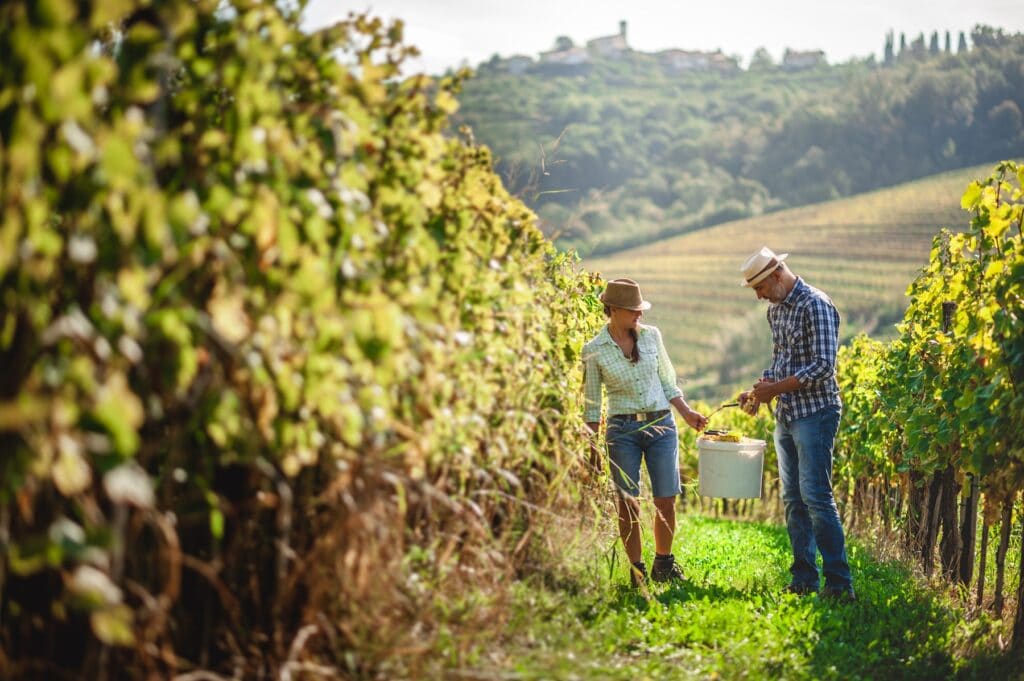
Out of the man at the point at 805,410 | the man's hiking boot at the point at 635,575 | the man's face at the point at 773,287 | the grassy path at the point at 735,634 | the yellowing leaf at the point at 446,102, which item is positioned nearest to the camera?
the yellowing leaf at the point at 446,102

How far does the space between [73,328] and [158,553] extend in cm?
106

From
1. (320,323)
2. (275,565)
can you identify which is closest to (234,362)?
(320,323)

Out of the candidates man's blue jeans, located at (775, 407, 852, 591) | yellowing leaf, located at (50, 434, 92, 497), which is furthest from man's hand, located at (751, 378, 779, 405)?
yellowing leaf, located at (50, 434, 92, 497)

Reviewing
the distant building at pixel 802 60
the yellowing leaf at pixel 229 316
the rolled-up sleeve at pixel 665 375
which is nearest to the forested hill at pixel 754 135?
the distant building at pixel 802 60

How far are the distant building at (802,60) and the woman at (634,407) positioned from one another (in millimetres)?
159059

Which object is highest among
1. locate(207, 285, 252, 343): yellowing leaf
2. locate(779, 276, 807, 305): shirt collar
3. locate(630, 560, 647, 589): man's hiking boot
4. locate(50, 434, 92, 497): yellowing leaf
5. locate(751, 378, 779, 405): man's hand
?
locate(207, 285, 252, 343): yellowing leaf

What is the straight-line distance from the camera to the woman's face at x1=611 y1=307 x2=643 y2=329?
560 centimetres

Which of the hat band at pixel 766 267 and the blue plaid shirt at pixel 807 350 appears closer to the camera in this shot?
the blue plaid shirt at pixel 807 350

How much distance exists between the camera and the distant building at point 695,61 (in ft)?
502

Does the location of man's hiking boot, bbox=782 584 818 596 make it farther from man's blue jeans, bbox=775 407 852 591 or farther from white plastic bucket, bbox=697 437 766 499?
white plastic bucket, bbox=697 437 766 499

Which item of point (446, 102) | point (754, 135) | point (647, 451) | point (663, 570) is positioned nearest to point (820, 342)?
point (647, 451)

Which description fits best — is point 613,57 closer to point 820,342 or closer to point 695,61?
point 695,61

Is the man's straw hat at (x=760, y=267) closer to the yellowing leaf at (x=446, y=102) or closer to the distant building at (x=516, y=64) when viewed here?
the yellowing leaf at (x=446, y=102)

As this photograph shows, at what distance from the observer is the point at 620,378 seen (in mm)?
5578
